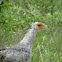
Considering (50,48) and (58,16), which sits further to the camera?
(58,16)

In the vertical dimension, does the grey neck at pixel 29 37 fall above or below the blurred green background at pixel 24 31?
below

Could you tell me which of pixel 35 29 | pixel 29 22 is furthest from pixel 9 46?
pixel 29 22

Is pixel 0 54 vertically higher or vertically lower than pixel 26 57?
higher

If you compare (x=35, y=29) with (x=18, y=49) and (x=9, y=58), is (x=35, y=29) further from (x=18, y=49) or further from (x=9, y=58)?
(x=9, y=58)

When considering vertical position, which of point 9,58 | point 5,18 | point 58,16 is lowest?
point 58,16

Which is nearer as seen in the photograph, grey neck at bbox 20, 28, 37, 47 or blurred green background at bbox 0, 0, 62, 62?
blurred green background at bbox 0, 0, 62, 62

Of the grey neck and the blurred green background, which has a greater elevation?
the blurred green background

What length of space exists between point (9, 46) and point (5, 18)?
604 mm

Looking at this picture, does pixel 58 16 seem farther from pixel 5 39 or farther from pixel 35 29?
pixel 5 39

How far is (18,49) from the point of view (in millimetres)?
1617

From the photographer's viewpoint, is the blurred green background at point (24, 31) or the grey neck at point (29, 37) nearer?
the blurred green background at point (24, 31)

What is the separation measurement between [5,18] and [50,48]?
28.9 inches

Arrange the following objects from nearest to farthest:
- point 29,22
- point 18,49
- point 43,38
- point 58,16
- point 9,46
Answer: point 9,46 < point 18,49 < point 43,38 < point 29,22 < point 58,16

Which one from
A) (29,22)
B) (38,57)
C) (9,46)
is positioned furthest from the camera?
(29,22)
